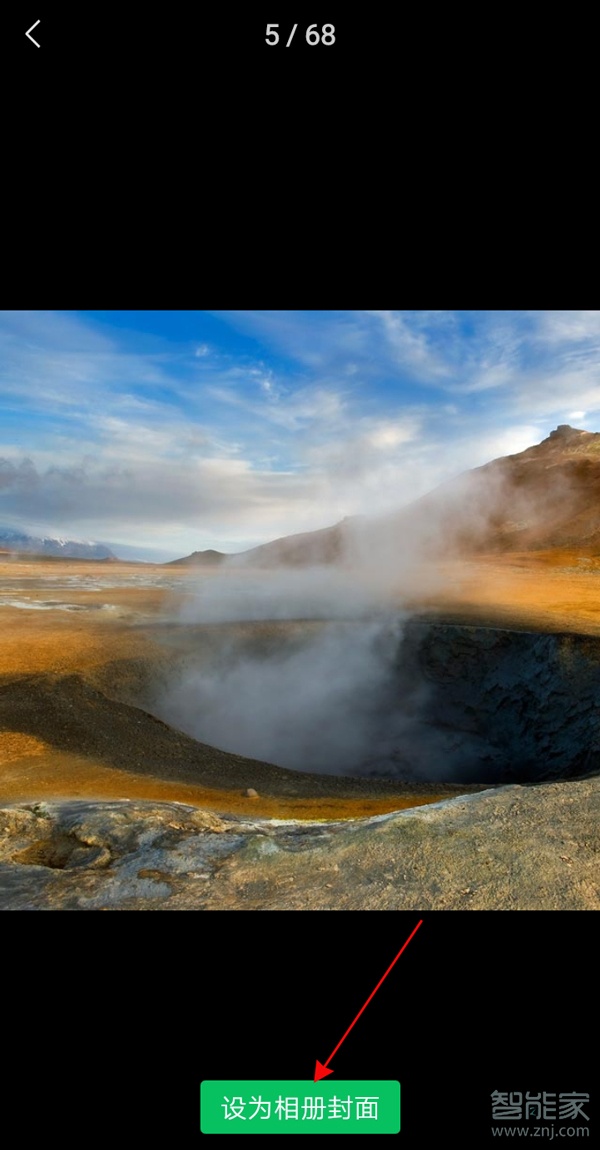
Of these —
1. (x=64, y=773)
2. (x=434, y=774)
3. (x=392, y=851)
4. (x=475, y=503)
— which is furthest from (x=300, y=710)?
(x=475, y=503)

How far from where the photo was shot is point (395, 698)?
15867 millimetres

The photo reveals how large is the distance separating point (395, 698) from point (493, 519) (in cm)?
5570

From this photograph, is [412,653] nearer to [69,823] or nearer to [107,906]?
[69,823]

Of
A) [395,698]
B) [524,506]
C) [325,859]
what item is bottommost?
[395,698]

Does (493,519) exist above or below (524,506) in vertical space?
below

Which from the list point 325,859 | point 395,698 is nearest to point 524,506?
point 395,698

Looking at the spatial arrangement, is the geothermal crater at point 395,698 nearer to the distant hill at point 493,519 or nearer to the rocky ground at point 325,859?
the rocky ground at point 325,859

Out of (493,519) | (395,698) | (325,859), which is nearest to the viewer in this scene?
(325,859)

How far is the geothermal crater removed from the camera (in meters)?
12.1

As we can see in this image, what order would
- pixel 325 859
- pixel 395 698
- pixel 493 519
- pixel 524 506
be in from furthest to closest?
1. pixel 493 519
2. pixel 524 506
3. pixel 395 698
4. pixel 325 859

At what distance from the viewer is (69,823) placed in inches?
175

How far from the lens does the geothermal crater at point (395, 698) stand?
39.6ft

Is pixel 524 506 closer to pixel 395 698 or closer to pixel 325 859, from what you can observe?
pixel 395 698

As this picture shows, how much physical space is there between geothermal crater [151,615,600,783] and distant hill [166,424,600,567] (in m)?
25.1
